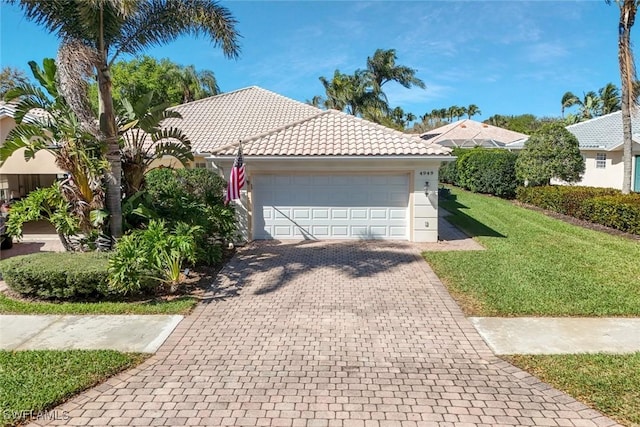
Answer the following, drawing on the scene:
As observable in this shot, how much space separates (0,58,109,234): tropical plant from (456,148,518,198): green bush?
22.0 m

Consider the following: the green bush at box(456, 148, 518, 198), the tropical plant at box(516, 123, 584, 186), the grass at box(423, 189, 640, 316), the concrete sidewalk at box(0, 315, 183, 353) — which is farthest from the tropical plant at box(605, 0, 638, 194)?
the concrete sidewalk at box(0, 315, 183, 353)

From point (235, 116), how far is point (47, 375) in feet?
64.3

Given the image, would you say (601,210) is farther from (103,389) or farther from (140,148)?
(103,389)

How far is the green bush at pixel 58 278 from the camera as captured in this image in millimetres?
8039

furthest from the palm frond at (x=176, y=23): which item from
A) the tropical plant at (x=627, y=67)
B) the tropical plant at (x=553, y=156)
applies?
the tropical plant at (x=553, y=156)

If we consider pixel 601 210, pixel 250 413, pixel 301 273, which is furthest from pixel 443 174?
pixel 250 413

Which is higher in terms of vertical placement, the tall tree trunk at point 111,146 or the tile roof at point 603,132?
the tile roof at point 603,132

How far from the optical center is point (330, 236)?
14.1 metres

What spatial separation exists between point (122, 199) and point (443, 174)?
97.9ft

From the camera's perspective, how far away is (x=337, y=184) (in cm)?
1379

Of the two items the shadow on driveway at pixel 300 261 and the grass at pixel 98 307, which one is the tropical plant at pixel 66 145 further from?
the shadow on driveway at pixel 300 261

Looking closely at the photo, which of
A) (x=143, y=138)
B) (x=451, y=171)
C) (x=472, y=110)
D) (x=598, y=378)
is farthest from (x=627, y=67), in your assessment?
(x=472, y=110)

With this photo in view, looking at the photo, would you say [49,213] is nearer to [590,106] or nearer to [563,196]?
[563,196]

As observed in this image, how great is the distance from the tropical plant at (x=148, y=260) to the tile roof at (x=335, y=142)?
498 cm
